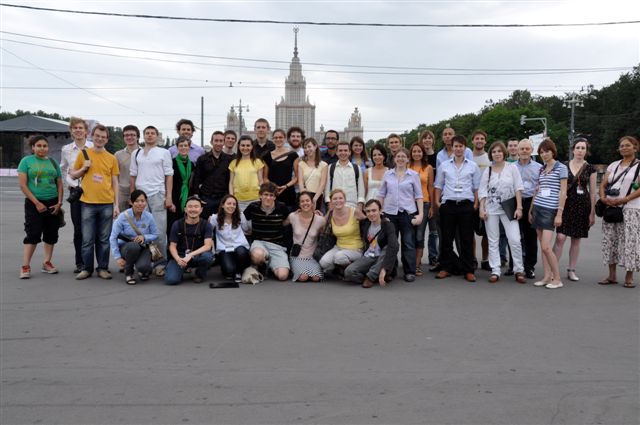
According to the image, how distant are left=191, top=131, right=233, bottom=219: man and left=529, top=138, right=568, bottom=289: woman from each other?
14.8ft

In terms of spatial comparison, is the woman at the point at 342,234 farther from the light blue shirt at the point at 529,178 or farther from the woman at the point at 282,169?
the light blue shirt at the point at 529,178

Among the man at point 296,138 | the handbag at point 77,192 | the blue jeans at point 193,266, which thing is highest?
the man at point 296,138

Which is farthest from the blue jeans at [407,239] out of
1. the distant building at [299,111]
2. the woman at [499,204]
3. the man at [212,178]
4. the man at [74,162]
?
the distant building at [299,111]

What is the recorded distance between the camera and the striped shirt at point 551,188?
6957 mm

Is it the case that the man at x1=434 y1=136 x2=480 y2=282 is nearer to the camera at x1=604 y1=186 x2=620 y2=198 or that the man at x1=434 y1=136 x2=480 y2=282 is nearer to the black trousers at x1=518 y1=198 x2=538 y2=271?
the black trousers at x1=518 y1=198 x2=538 y2=271

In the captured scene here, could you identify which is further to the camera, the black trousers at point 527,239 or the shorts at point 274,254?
the black trousers at point 527,239

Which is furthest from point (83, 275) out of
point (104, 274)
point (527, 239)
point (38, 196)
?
point (527, 239)

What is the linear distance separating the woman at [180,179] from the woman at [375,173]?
2.71 metres

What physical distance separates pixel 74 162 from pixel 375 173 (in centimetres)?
434

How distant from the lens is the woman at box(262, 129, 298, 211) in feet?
26.4

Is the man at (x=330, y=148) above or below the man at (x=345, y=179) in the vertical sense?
above

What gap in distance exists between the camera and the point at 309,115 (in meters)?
130

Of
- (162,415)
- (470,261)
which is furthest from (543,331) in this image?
(162,415)

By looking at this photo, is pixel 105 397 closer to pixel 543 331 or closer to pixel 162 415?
pixel 162 415
